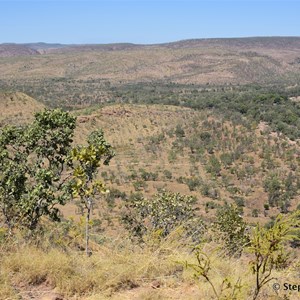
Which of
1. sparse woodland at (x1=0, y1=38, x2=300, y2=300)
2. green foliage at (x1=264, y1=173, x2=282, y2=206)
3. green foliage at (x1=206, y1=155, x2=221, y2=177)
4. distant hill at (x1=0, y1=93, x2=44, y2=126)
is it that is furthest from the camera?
distant hill at (x1=0, y1=93, x2=44, y2=126)

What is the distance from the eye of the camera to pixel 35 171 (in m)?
9.34

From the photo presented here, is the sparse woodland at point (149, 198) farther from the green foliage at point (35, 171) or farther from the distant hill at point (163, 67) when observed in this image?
the distant hill at point (163, 67)

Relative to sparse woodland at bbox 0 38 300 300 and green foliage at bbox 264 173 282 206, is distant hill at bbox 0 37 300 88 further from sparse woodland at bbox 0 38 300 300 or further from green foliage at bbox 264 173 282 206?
green foliage at bbox 264 173 282 206

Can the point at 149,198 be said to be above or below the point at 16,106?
below

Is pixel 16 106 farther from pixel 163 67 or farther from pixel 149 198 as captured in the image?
pixel 163 67

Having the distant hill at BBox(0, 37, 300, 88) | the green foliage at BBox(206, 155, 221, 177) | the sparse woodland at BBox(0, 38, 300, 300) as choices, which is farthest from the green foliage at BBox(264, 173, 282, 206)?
the distant hill at BBox(0, 37, 300, 88)

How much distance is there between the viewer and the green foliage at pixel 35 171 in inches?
331

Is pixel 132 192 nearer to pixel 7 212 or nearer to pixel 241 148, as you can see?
pixel 241 148

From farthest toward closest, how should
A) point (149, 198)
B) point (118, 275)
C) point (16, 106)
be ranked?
point (16, 106), point (149, 198), point (118, 275)

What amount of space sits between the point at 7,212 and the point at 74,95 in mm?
70784

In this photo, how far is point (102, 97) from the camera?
257 feet

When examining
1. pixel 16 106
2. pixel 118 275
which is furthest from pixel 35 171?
pixel 16 106

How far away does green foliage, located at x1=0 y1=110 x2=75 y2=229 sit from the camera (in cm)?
841

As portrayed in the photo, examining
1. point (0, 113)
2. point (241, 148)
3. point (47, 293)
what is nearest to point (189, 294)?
point (47, 293)
